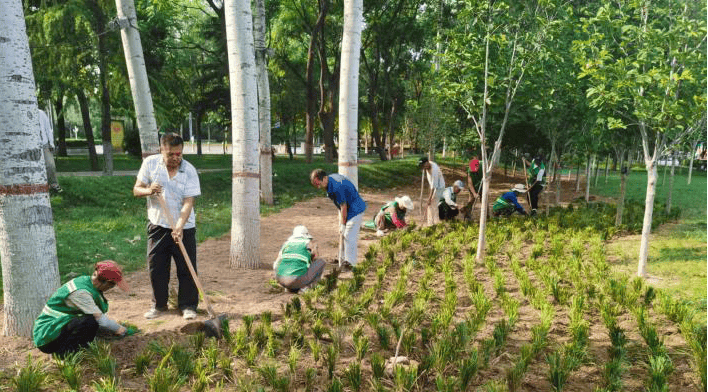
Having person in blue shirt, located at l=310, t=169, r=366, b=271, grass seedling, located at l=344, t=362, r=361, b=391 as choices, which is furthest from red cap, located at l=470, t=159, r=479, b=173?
grass seedling, located at l=344, t=362, r=361, b=391

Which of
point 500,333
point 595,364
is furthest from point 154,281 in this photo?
point 595,364

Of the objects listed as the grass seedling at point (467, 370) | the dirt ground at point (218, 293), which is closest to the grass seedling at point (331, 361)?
the grass seedling at point (467, 370)

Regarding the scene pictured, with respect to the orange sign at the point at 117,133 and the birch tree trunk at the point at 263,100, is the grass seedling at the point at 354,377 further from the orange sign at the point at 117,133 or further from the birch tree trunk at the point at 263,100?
the orange sign at the point at 117,133

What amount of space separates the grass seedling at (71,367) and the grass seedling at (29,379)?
13cm

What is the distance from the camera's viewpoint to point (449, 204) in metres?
11.5

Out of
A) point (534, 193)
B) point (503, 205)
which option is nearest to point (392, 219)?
point (503, 205)

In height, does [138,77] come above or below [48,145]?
above

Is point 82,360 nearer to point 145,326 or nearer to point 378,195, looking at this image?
point 145,326

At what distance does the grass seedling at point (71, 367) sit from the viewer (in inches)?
136

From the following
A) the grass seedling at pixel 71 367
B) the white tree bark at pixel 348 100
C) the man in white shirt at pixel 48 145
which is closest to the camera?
the grass seedling at pixel 71 367

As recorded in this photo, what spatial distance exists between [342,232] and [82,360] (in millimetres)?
3868

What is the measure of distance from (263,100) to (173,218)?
8.62m

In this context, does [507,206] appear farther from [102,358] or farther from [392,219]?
[102,358]

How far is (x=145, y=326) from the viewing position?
474cm
